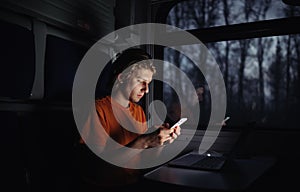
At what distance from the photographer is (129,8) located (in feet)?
6.38

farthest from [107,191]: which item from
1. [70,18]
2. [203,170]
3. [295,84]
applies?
[295,84]

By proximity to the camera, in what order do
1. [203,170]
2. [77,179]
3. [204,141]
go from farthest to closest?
[204,141], [77,179], [203,170]

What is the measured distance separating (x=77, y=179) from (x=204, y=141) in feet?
2.67

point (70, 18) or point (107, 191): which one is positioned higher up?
point (70, 18)

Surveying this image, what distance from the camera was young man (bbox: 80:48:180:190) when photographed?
3.81ft

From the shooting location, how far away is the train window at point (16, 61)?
43.4 inches

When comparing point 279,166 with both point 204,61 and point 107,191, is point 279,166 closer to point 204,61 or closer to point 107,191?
point 204,61

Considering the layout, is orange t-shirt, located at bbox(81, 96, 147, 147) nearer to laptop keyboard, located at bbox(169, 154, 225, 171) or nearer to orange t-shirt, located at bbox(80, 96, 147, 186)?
orange t-shirt, located at bbox(80, 96, 147, 186)

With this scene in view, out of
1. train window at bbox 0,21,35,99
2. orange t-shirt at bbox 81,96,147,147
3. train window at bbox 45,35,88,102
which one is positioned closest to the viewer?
train window at bbox 0,21,35,99

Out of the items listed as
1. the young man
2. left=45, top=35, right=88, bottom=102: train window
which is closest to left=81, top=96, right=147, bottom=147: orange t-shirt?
the young man

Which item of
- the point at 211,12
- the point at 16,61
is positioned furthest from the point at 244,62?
the point at 16,61

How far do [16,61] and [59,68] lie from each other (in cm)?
25

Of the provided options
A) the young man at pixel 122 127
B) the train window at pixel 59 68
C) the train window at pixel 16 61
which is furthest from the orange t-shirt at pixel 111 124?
the train window at pixel 16 61

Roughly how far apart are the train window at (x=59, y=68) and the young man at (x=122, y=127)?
18 centimetres
